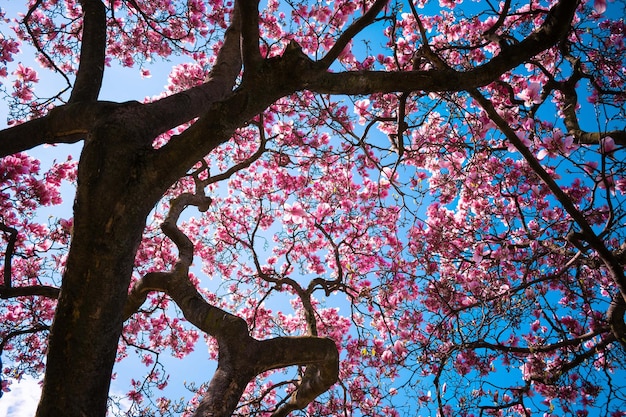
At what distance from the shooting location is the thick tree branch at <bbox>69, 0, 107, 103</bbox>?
9.68 ft

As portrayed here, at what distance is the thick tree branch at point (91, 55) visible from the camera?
2.95 meters

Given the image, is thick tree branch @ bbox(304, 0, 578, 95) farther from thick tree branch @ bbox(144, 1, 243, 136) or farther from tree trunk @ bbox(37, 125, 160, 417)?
tree trunk @ bbox(37, 125, 160, 417)

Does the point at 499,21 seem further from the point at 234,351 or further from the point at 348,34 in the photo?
the point at 234,351

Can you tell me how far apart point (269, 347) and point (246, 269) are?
18.1 feet

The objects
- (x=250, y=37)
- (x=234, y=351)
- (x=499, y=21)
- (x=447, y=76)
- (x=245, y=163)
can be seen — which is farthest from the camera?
(x=245, y=163)

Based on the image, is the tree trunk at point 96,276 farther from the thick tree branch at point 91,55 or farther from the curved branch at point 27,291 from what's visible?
the curved branch at point 27,291

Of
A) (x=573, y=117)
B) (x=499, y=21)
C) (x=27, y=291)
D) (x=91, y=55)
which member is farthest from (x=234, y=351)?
(x=573, y=117)

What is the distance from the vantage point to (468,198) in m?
5.41

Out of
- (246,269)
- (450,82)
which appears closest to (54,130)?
(450,82)

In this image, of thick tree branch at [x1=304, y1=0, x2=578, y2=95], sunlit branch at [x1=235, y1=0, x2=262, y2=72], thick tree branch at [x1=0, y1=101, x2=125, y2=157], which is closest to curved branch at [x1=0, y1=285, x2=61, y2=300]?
thick tree branch at [x1=0, y1=101, x2=125, y2=157]

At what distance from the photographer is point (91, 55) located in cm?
322

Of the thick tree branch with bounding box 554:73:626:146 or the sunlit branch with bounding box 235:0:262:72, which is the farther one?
the thick tree branch with bounding box 554:73:626:146

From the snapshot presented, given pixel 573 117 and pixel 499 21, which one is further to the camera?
pixel 573 117

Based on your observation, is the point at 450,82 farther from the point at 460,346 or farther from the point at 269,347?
the point at 460,346
